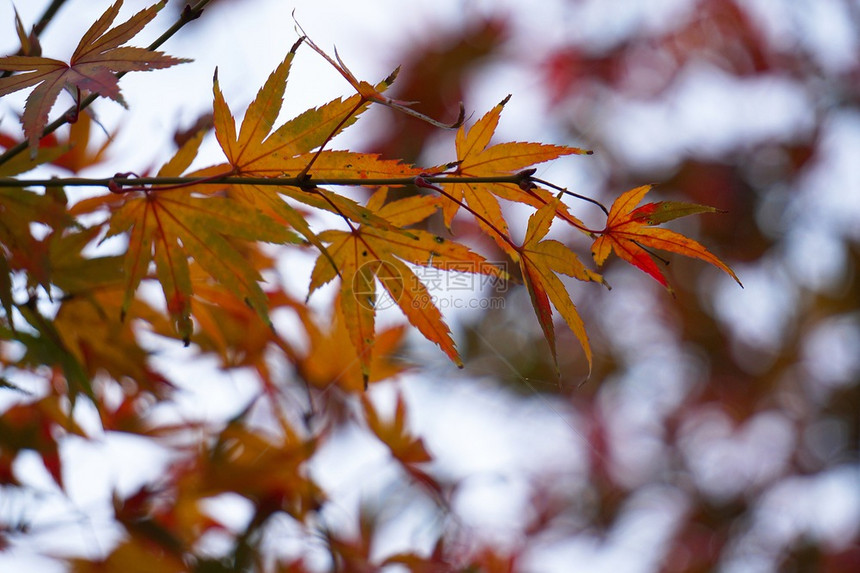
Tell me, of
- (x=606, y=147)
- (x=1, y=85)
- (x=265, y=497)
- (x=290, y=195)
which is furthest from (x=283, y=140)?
(x=606, y=147)

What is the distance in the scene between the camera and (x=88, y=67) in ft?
1.56

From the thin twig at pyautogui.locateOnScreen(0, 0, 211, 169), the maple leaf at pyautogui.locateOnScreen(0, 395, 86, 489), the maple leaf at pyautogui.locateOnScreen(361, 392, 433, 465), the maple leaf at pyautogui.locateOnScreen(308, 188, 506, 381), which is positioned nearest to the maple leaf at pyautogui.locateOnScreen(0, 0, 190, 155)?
the thin twig at pyautogui.locateOnScreen(0, 0, 211, 169)

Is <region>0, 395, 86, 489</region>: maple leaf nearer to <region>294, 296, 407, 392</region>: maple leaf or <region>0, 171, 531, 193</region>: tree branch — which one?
<region>294, 296, 407, 392</region>: maple leaf

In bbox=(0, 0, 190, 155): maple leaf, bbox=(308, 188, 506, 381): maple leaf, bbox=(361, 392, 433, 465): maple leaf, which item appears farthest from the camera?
bbox=(361, 392, 433, 465): maple leaf

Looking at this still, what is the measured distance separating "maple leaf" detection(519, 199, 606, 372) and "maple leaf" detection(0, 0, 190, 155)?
9.9 inches

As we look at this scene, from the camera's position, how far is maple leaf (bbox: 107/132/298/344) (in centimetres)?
53

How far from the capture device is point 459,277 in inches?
26.6

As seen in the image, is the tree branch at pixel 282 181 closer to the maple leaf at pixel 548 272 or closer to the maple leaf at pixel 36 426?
the maple leaf at pixel 548 272

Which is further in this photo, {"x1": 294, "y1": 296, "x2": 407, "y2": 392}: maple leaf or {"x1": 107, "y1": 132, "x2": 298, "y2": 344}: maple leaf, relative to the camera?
{"x1": 294, "y1": 296, "x2": 407, "y2": 392}: maple leaf

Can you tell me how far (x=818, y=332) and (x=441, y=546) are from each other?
222 centimetres

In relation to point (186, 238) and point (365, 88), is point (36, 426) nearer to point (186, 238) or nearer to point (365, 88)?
point (186, 238)

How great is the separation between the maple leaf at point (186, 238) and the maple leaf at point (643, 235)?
234 millimetres

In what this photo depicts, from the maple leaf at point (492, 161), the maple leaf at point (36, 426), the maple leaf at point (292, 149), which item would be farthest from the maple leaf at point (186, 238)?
the maple leaf at point (36, 426)

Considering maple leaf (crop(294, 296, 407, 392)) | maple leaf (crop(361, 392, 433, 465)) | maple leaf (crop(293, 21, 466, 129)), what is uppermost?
maple leaf (crop(293, 21, 466, 129))
